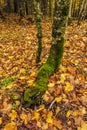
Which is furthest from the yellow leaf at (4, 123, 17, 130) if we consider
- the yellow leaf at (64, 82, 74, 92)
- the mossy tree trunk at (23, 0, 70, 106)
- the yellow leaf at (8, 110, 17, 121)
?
the yellow leaf at (64, 82, 74, 92)

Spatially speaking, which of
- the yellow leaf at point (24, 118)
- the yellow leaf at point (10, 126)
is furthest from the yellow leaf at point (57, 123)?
the yellow leaf at point (10, 126)

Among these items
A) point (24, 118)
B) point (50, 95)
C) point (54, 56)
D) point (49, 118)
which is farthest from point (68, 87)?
point (24, 118)

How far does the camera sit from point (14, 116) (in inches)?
182

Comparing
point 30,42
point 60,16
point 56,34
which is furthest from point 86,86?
point 30,42

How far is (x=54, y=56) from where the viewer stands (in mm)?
5527

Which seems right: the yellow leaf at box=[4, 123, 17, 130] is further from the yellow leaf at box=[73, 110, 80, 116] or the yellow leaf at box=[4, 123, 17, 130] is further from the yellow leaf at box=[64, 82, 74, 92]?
the yellow leaf at box=[64, 82, 74, 92]

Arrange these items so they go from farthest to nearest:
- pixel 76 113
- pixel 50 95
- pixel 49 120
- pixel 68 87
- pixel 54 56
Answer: pixel 54 56 < pixel 68 87 < pixel 50 95 < pixel 76 113 < pixel 49 120

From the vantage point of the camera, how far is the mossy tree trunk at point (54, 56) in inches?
188

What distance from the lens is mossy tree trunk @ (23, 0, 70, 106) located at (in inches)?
188

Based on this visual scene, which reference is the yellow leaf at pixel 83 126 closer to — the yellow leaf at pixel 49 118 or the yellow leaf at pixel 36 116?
the yellow leaf at pixel 49 118

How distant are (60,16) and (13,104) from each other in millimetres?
2541

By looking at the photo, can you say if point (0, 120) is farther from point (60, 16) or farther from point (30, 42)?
point (30, 42)

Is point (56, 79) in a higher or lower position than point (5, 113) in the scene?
higher

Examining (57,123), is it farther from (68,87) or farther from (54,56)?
(54,56)
